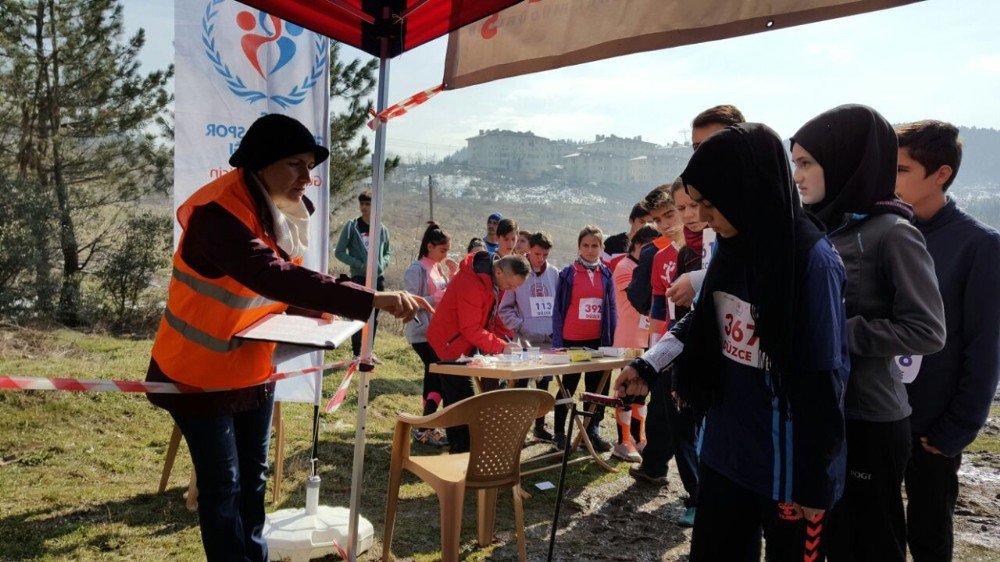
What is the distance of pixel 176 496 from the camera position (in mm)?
4340

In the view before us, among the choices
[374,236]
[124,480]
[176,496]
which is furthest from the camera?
[124,480]

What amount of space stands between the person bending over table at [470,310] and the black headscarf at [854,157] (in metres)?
3.05

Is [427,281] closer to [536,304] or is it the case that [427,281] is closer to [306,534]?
[536,304]

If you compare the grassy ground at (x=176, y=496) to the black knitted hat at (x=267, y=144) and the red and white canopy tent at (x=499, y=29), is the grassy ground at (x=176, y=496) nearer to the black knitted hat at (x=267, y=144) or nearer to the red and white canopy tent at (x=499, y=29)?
the red and white canopy tent at (x=499, y=29)

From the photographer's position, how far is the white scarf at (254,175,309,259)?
252cm

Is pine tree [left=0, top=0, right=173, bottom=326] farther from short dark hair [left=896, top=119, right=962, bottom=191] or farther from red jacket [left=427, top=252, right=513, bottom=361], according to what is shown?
short dark hair [left=896, top=119, right=962, bottom=191]

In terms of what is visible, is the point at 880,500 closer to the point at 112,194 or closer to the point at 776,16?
the point at 776,16

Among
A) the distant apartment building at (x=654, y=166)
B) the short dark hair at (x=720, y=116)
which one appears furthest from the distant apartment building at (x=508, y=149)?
the short dark hair at (x=720, y=116)

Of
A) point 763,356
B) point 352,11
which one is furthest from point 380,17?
point 763,356

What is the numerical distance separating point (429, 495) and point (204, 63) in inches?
129

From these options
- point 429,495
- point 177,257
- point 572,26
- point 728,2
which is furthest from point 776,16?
point 429,495

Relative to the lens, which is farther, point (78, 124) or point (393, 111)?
point (78, 124)

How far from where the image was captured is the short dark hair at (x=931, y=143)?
8.77 ft

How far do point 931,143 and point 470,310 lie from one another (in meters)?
3.39
